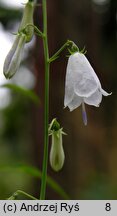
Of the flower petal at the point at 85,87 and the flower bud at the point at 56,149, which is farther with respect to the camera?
the flower bud at the point at 56,149

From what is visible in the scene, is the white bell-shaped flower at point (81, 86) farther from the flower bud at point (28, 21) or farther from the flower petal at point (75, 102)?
the flower bud at point (28, 21)

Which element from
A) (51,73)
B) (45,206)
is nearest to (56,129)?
(45,206)

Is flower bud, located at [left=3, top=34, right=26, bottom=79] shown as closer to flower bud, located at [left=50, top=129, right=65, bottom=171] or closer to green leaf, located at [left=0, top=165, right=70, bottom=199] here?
flower bud, located at [left=50, top=129, right=65, bottom=171]

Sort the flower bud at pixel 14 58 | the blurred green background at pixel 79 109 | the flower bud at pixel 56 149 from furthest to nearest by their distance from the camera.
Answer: the blurred green background at pixel 79 109, the flower bud at pixel 56 149, the flower bud at pixel 14 58

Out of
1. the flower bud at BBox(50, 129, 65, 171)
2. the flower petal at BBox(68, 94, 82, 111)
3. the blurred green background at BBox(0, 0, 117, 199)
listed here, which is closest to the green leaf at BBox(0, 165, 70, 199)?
the flower bud at BBox(50, 129, 65, 171)

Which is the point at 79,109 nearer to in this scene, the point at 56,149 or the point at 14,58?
the point at 56,149

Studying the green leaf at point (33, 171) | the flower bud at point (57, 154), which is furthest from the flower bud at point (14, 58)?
the green leaf at point (33, 171)
